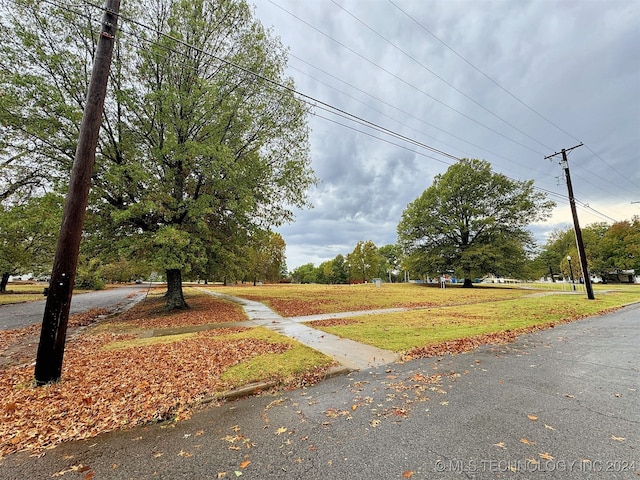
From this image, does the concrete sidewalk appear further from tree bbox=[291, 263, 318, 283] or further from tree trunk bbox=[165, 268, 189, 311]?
tree bbox=[291, 263, 318, 283]

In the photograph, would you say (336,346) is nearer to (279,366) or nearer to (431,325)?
(279,366)

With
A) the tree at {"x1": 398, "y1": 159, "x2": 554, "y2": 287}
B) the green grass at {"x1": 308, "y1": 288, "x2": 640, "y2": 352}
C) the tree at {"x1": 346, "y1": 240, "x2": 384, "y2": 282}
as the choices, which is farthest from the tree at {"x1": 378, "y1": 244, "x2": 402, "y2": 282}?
the green grass at {"x1": 308, "y1": 288, "x2": 640, "y2": 352}

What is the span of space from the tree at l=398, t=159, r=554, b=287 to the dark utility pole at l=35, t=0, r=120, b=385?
106 ft

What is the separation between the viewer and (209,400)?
3904mm

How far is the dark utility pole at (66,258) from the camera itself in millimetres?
4402

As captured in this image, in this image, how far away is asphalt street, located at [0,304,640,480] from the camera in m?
2.44

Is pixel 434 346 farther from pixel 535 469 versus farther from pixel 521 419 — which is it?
pixel 535 469

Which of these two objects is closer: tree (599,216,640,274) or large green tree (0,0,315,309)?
large green tree (0,0,315,309)

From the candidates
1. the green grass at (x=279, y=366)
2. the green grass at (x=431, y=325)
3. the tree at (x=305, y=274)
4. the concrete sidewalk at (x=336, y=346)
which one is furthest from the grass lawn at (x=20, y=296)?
the tree at (x=305, y=274)

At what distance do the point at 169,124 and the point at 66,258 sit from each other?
8270mm

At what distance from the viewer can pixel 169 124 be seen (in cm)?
1084

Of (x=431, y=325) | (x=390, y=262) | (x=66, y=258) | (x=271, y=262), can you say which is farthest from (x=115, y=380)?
(x=390, y=262)

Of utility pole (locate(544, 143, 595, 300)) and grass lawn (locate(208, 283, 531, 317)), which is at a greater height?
utility pole (locate(544, 143, 595, 300))

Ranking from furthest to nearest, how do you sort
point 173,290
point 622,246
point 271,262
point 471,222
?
point 271,262
point 622,246
point 471,222
point 173,290
